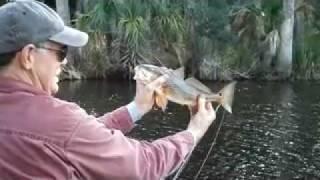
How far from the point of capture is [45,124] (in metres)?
2.11

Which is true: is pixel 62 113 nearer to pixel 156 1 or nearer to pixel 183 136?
pixel 183 136

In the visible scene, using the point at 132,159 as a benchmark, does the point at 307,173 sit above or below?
below

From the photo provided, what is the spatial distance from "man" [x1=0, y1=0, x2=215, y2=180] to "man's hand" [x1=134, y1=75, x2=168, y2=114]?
2.76 ft

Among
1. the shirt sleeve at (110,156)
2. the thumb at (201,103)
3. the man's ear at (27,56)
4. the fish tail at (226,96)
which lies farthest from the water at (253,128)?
the man's ear at (27,56)

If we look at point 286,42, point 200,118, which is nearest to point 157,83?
point 200,118

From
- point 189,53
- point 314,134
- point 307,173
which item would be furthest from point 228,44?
point 307,173

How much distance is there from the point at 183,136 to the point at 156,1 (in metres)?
24.1

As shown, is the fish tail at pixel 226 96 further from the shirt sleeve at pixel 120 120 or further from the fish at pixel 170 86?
the shirt sleeve at pixel 120 120

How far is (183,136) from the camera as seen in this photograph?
2.44m

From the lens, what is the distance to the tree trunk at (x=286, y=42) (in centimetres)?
2642

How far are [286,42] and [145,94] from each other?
2405 centimetres

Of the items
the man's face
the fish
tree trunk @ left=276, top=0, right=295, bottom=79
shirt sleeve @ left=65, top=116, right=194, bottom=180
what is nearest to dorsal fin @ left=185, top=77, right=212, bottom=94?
the fish

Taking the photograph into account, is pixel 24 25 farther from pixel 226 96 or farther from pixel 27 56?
pixel 226 96

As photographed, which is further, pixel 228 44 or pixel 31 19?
pixel 228 44
